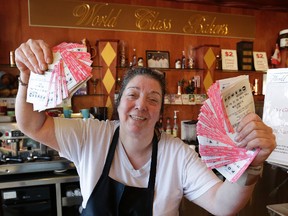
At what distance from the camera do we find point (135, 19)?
2.91m

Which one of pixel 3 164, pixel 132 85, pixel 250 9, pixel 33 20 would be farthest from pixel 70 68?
pixel 250 9

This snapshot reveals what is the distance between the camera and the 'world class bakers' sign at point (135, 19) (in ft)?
8.65

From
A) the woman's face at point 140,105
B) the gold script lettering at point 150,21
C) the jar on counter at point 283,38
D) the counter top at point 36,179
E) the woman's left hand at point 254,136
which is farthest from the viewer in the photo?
the jar on counter at point 283,38

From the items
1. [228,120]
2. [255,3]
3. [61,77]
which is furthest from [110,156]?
[255,3]

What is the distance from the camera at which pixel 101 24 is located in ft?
9.23

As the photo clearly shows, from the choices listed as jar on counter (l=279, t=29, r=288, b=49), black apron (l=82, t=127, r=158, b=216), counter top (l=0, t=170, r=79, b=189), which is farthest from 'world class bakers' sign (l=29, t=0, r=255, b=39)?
black apron (l=82, t=127, r=158, b=216)

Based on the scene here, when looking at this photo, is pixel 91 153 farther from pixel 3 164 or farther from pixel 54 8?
pixel 54 8

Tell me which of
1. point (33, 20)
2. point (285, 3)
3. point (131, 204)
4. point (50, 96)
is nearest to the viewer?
point (50, 96)

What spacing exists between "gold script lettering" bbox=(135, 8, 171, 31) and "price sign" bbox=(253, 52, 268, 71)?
4.05 feet

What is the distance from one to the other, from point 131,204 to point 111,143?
10.9 inches

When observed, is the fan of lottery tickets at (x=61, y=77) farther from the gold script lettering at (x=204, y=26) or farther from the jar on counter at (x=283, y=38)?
the jar on counter at (x=283, y=38)

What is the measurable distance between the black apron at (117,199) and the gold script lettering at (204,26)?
2.45 m

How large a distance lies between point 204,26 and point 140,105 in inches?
95.8

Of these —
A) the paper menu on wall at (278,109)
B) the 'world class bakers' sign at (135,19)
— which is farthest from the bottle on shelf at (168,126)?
the paper menu on wall at (278,109)
